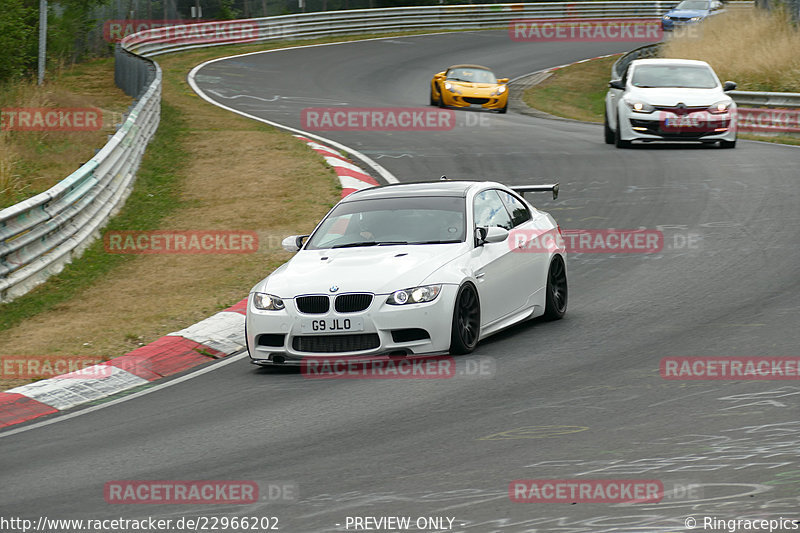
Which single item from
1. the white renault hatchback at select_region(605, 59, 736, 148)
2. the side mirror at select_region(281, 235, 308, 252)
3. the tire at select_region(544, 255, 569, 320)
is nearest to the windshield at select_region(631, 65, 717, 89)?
the white renault hatchback at select_region(605, 59, 736, 148)

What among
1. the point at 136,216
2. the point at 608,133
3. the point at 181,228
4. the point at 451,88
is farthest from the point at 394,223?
the point at 451,88

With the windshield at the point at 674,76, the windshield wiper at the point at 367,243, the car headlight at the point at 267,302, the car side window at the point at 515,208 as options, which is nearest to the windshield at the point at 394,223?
the windshield wiper at the point at 367,243

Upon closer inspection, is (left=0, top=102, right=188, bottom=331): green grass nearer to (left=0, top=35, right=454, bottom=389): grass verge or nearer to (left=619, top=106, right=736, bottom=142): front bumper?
(left=0, top=35, right=454, bottom=389): grass verge

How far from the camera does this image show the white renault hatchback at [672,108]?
21781 mm

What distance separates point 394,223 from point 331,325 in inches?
61.1

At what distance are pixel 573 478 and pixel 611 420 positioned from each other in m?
1.32

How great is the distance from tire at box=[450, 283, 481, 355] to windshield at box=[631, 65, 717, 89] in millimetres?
13757

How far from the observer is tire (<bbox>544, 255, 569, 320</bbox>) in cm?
1126

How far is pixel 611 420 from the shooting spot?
7.43m

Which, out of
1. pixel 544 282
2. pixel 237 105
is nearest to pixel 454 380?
pixel 544 282

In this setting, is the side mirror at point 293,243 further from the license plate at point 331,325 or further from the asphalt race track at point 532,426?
the license plate at point 331,325

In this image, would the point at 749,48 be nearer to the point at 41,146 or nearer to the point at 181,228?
the point at 41,146

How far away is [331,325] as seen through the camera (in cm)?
948

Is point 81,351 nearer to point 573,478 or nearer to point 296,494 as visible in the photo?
point 296,494
